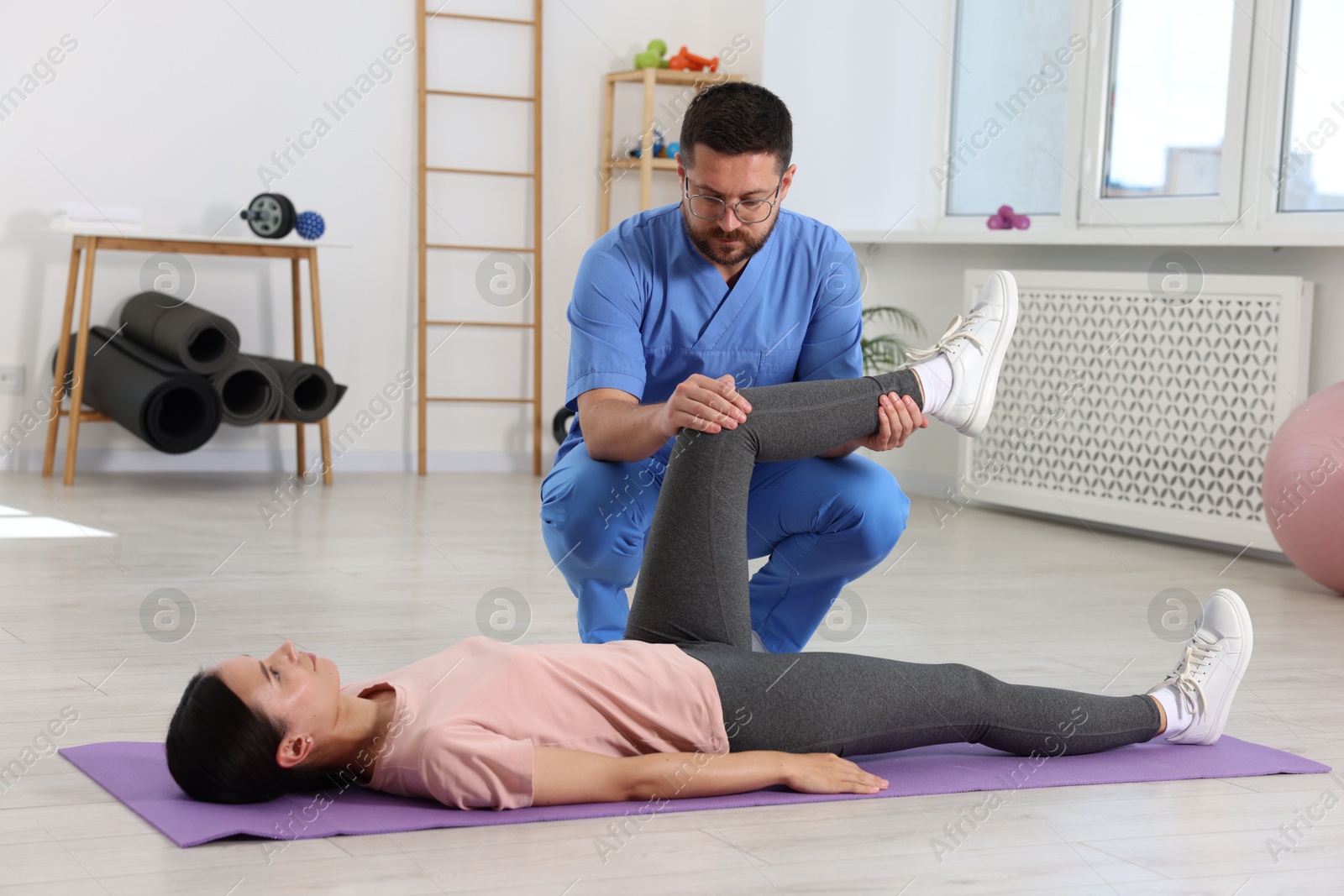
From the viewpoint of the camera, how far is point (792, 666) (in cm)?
175

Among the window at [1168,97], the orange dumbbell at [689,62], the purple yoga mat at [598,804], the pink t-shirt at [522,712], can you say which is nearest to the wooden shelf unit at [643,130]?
the orange dumbbell at [689,62]

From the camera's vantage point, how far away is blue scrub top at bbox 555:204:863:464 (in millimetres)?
2205

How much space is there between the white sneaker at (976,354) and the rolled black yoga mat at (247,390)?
9.35 feet

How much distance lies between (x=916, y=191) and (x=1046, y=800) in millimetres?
3874

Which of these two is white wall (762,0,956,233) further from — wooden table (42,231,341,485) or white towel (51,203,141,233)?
white towel (51,203,141,233)

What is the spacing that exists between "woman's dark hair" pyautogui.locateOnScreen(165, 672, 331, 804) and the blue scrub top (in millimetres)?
818

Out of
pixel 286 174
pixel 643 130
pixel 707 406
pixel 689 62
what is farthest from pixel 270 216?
pixel 707 406

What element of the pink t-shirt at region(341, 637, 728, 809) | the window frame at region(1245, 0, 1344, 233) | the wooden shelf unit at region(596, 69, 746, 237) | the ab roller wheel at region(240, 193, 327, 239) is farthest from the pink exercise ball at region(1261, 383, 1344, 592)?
the ab roller wheel at region(240, 193, 327, 239)

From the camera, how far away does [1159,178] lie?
4.38 m

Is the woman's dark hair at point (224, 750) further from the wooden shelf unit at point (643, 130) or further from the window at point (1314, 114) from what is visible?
the wooden shelf unit at point (643, 130)

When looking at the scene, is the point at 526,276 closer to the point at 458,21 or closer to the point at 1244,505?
the point at 458,21

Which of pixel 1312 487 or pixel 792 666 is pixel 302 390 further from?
pixel 792 666

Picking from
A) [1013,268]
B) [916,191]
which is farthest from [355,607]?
[916,191]

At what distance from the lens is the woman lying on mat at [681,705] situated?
1.59m
